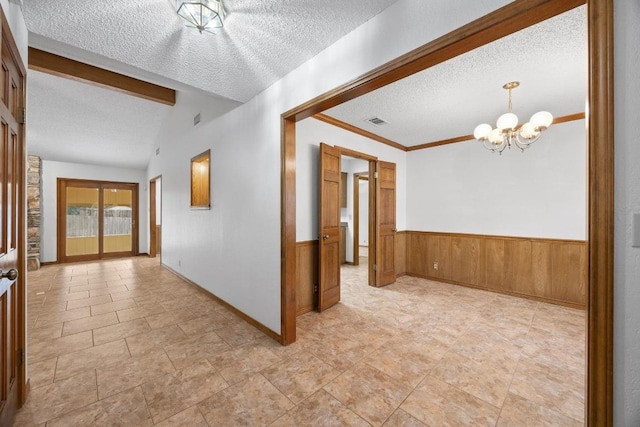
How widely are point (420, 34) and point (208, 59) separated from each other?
166 centimetres

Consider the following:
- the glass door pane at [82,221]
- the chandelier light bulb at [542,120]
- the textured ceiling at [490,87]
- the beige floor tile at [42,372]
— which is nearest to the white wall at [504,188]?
the textured ceiling at [490,87]

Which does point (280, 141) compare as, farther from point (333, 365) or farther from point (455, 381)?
point (455, 381)

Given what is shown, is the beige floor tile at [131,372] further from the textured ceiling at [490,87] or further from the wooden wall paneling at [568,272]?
the wooden wall paneling at [568,272]

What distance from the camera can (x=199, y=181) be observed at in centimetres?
439

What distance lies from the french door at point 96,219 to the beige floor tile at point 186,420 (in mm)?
7151

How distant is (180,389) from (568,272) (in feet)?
15.2

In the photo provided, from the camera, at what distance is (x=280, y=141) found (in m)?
2.48

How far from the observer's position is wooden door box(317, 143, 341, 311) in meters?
3.35

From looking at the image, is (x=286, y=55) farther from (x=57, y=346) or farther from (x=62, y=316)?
(x=62, y=316)

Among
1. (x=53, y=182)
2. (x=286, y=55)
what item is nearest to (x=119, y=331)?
(x=286, y=55)

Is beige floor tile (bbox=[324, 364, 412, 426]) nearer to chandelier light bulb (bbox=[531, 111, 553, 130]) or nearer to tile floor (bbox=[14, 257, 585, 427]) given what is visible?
tile floor (bbox=[14, 257, 585, 427])

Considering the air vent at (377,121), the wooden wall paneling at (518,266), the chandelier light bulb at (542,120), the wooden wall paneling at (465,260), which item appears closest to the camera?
the chandelier light bulb at (542,120)

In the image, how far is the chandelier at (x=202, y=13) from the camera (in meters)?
1.57

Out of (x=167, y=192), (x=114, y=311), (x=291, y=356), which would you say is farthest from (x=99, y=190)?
(x=291, y=356)
